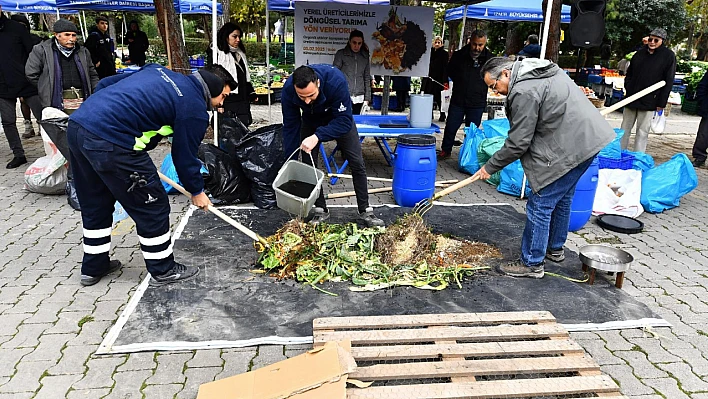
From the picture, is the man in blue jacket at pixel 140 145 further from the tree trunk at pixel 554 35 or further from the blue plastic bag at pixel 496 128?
the tree trunk at pixel 554 35

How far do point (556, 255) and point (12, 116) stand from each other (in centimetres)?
654

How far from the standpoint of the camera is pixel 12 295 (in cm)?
338

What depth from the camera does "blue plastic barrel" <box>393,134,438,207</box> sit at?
498 centimetres

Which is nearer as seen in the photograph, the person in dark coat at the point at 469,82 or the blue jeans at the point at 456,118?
the person in dark coat at the point at 469,82

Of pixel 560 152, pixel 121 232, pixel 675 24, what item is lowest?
pixel 121 232

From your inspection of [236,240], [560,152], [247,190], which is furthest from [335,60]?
[560,152]

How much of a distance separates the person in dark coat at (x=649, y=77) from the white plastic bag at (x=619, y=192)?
202 cm

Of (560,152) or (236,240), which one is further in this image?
(236,240)

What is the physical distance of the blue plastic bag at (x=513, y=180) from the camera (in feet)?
18.9

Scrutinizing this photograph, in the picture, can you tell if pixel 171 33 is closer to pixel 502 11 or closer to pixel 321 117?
pixel 321 117

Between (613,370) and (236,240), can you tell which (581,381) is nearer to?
(613,370)

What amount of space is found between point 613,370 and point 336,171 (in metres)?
4.40

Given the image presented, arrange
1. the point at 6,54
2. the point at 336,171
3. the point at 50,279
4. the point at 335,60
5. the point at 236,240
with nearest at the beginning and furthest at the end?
the point at 50,279
the point at 236,240
the point at 6,54
the point at 336,171
the point at 335,60

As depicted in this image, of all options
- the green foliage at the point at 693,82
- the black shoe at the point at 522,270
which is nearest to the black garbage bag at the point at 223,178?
the black shoe at the point at 522,270
